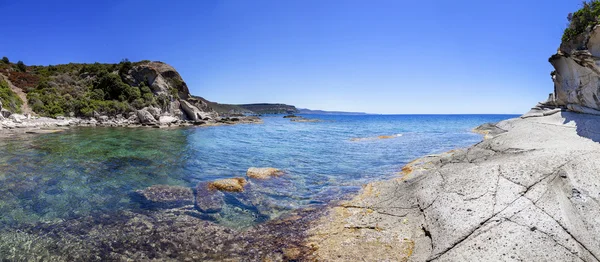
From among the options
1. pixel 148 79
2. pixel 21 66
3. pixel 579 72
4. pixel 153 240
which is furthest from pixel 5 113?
pixel 579 72

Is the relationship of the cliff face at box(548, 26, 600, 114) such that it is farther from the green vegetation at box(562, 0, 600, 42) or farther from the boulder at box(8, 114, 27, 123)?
the boulder at box(8, 114, 27, 123)

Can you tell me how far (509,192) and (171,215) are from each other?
10041 mm

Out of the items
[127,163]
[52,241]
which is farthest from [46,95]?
[52,241]

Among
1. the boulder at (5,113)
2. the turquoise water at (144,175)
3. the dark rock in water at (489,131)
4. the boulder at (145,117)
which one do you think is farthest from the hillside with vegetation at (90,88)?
the dark rock in water at (489,131)

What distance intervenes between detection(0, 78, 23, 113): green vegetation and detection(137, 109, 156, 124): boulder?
15903 mm

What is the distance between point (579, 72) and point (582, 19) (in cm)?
266

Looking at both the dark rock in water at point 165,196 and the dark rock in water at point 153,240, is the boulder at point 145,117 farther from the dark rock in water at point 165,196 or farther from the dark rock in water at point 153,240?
the dark rock in water at point 153,240

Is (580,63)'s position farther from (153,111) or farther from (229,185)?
(153,111)

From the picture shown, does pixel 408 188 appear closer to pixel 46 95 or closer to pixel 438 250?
pixel 438 250

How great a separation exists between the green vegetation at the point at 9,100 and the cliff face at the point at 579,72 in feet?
198

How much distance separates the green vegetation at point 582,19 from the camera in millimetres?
12023

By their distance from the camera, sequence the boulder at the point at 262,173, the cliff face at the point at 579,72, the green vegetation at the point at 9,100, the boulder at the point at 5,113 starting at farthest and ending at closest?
the green vegetation at the point at 9,100 < the boulder at the point at 5,113 < the boulder at the point at 262,173 < the cliff face at the point at 579,72

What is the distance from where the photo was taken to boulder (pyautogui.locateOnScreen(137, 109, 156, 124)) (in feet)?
161

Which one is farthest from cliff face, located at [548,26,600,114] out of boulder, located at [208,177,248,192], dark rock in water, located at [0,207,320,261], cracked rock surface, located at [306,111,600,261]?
boulder, located at [208,177,248,192]
